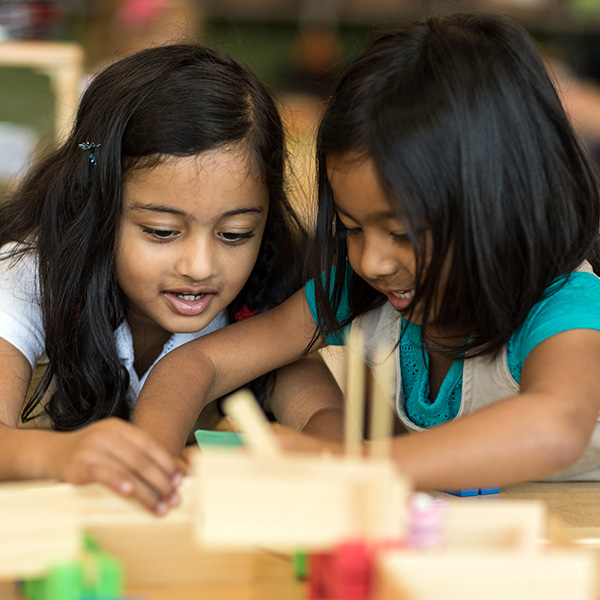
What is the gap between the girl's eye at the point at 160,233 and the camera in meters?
1.01

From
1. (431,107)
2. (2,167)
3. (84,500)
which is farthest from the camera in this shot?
(2,167)

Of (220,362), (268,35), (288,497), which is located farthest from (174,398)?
(268,35)

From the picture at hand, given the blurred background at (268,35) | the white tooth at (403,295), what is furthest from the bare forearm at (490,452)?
the blurred background at (268,35)

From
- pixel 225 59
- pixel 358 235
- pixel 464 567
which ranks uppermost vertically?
pixel 225 59

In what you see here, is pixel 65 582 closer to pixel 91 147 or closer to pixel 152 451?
pixel 152 451

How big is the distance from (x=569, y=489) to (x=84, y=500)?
1.77 ft

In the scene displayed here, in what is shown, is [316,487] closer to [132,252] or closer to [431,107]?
[431,107]

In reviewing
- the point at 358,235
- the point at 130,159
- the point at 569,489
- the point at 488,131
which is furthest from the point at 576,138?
the point at 130,159

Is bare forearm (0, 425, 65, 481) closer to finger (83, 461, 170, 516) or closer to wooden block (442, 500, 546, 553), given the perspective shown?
finger (83, 461, 170, 516)

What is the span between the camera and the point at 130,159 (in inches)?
40.1

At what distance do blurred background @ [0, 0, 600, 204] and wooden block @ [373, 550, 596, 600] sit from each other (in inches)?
86.5

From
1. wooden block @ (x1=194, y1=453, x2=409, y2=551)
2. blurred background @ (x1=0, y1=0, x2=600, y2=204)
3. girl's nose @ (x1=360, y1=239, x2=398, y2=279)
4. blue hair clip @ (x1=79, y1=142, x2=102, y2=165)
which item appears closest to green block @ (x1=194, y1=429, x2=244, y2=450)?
girl's nose @ (x1=360, y1=239, x2=398, y2=279)

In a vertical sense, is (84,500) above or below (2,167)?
below

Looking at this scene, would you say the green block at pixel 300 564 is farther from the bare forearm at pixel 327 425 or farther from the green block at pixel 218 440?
the bare forearm at pixel 327 425
